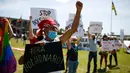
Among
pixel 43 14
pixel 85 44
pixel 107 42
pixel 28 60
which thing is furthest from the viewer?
pixel 85 44

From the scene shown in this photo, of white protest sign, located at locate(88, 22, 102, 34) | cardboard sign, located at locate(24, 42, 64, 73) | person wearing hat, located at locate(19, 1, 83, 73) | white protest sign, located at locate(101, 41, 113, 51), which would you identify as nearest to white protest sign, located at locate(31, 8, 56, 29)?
person wearing hat, located at locate(19, 1, 83, 73)

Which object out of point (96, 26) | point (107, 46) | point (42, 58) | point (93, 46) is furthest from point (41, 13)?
point (96, 26)

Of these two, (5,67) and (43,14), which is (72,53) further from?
(5,67)

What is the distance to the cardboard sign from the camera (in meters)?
4.10

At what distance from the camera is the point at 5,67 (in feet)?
16.2

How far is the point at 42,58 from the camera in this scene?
4125mm

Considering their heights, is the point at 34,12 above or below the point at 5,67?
above

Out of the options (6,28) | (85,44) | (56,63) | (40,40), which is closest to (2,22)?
(6,28)

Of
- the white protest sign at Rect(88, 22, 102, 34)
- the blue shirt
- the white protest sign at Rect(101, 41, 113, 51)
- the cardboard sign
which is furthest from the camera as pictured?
the white protest sign at Rect(88, 22, 102, 34)

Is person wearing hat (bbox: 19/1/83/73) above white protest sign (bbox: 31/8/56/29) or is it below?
below

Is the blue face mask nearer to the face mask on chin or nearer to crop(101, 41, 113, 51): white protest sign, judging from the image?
the face mask on chin

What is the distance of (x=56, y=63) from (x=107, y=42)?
1309 centimetres

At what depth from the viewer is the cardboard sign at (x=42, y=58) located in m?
4.10

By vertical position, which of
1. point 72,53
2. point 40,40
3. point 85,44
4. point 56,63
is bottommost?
point 85,44
